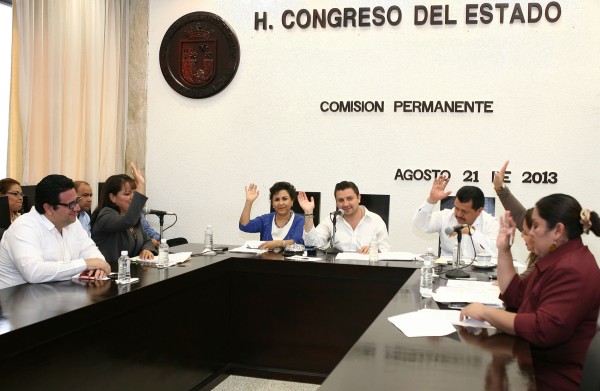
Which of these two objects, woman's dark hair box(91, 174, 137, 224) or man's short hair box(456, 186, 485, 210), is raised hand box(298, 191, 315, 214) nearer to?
man's short hair box(456, 186, 485, 210)

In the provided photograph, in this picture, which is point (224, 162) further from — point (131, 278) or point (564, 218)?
point (564, 218)

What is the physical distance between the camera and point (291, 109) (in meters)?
6.07

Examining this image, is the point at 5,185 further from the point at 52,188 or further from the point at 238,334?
the point at 238,334

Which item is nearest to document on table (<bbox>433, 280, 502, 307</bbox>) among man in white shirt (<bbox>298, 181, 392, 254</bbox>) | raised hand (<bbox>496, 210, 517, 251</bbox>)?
raised hand (<bbox>496, 210, 517, 251</bbox>)

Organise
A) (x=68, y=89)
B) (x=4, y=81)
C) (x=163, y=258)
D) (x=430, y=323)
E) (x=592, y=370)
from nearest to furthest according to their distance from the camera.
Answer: (x=592, y=370)
(x=430, y=323)
(x=163, y=258)
(x=4, y=81)
(x=68, y=89)

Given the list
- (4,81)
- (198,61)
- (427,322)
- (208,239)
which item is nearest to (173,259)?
(208,239)

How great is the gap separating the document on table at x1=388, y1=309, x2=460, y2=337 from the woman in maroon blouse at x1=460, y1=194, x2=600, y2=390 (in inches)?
3.8

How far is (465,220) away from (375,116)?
6.29 feet

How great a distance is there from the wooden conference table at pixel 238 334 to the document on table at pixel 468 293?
11cm

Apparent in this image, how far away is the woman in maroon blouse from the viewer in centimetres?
200

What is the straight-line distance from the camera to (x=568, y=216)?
2.14 m

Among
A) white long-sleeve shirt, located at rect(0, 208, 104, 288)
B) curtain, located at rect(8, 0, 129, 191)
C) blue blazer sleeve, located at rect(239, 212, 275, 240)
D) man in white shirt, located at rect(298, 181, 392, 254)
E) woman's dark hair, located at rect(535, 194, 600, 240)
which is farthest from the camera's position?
curtain, located at rect(8, 0, 129, 191)

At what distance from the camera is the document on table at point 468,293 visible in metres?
2.67

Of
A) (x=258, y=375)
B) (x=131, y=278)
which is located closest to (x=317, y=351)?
(x=258, y=375)
